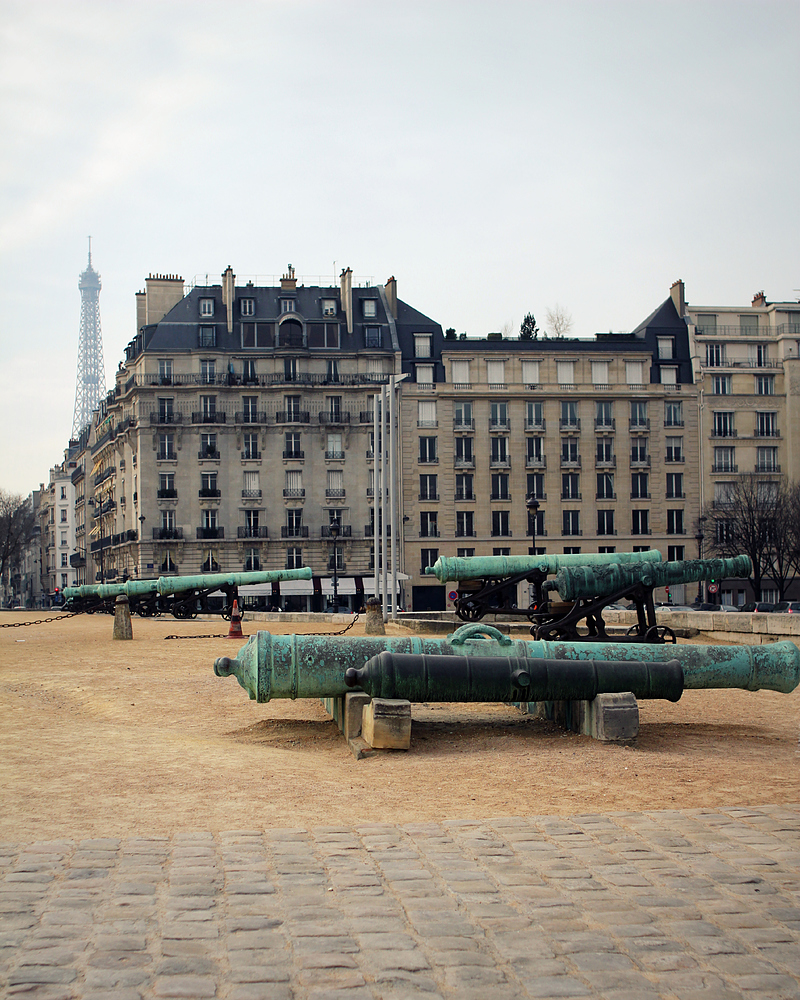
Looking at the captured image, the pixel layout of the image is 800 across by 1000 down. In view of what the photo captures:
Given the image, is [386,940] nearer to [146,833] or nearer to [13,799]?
[146,833]

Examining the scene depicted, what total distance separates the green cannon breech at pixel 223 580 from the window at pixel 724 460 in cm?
3587

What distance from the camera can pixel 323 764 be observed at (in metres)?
Answer: 8.89

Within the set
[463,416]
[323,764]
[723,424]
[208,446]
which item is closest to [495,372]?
[463,416]

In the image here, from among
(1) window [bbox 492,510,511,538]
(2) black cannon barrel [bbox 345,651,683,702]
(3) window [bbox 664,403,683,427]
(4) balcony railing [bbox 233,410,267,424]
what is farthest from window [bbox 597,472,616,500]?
(2) black cannon barrel [bbox 345,651,683,702]

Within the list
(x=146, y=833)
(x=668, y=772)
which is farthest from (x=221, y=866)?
(x=668, y=772)

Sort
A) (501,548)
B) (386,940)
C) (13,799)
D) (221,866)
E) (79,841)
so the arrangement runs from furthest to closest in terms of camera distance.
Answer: (501,548)
(13,799)
(79,841)
(221,866)
(386,940)

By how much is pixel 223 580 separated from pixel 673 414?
3767cm

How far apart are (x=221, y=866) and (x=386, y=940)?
1.35 metres

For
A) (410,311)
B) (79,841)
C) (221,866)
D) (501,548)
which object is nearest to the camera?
(221,866)

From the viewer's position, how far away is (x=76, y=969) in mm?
4441

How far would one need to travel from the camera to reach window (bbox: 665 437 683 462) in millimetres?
63438

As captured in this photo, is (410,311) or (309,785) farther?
(410,311)

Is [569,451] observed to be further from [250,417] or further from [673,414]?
[250,417]

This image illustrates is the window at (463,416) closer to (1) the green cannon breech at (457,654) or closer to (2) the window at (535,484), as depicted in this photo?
(2) the window at (535,484)
